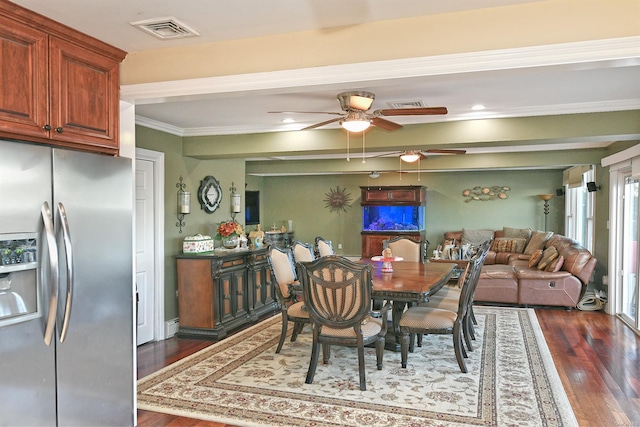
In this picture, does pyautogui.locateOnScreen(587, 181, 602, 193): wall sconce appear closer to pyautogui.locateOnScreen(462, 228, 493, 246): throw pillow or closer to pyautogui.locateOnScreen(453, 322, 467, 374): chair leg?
pyautogui.locateOnScreen(462, 228, 493, 246): throw pillow

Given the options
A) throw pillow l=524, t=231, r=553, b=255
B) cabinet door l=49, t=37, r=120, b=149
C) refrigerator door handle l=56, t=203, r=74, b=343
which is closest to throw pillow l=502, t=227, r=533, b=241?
throw pillow l=524, t=231, r=553, b=255

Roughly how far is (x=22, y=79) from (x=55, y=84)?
0.60 ft

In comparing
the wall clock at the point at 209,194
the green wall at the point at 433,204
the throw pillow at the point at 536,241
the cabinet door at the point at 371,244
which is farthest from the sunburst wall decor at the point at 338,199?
the wall clock at the point at 209,194

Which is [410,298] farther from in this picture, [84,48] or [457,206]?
[457,206]

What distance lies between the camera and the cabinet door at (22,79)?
2.25m

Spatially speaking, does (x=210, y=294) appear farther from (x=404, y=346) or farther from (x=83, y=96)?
(x=83, y=96)

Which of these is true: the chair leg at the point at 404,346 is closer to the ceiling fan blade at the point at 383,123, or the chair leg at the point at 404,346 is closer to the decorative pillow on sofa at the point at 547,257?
the ceiling fan blade at the point at 383,123

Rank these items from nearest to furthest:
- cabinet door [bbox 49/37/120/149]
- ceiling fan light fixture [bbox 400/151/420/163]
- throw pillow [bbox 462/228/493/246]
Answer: cabinet door [bbox 49/37/120/149] → ceiling fan light fixture [bbox 400/151/420/163] → throw pillow [bbox 462/228/493/246]

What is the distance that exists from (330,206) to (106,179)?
9.92 meters

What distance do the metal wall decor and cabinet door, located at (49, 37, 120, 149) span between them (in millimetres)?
9679

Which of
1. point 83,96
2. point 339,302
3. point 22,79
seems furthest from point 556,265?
point 22,79

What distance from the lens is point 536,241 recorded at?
31.3 feet

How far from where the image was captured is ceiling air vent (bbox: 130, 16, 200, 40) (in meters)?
2.67

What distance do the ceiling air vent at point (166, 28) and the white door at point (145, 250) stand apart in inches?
97.7
